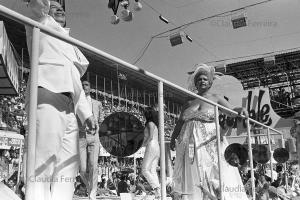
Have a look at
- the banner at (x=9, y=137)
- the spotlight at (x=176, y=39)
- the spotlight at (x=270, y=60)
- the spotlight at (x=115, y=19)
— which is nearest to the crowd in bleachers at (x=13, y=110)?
the banner at (x=9, y=137)

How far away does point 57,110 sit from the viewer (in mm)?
2078

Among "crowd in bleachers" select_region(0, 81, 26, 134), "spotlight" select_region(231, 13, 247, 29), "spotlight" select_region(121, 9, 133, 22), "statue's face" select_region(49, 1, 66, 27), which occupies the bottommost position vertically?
"crowd in bleachers" select_region(0, 81, 26, 134)

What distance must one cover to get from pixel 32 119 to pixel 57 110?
421 mm

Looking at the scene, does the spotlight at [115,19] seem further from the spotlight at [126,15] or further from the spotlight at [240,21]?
the spotlight at [240,21]

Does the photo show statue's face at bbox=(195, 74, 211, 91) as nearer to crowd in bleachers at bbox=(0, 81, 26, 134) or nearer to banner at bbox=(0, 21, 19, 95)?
crowd in bleachers at bbox=(0, 81, 26, 134)

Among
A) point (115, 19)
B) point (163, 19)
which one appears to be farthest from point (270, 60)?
point (115, 19)

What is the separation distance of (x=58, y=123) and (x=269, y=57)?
1710 centimetres

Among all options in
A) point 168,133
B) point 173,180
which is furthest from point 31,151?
point 173,180

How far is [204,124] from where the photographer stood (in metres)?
3.97

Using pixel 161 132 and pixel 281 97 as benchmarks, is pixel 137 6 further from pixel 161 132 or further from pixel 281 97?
pixel 281 97

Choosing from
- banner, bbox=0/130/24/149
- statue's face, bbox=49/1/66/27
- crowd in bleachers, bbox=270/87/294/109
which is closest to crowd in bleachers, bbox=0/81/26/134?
banner, bbox=0/130/24/149

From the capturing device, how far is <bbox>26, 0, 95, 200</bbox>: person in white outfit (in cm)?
195

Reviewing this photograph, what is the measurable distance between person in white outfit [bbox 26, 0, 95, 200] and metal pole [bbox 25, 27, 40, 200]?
0.48 ft

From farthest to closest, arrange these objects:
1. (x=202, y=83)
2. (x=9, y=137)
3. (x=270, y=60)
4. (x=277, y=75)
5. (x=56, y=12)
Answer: (x=277, y=75), (x=270, y=60), (x=202, y=83), (x=56, y=12), (x=9, y=137)
